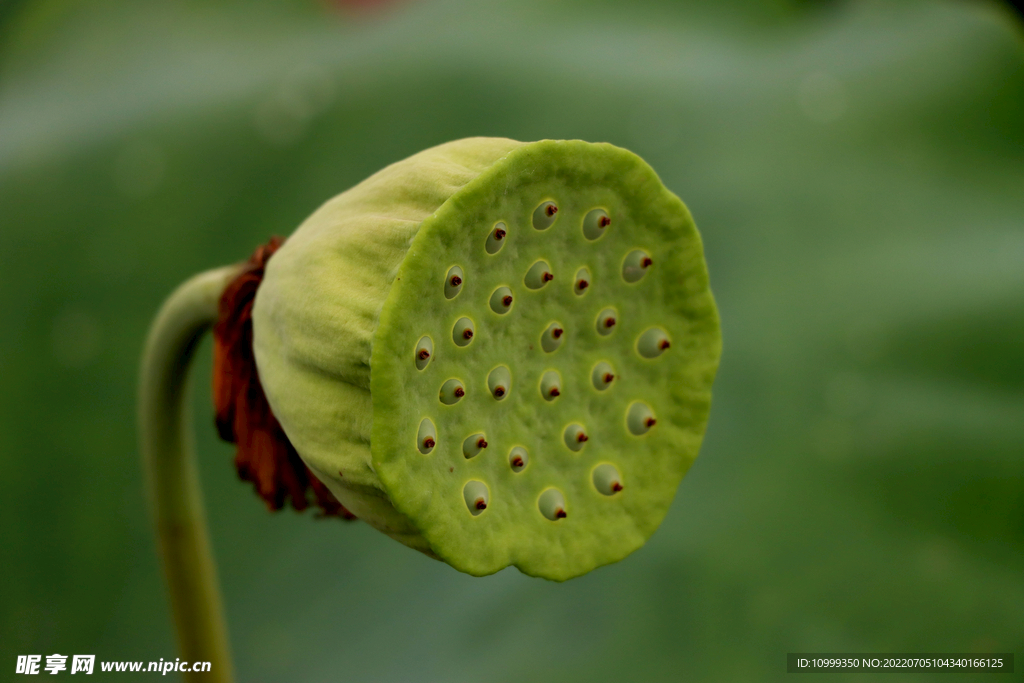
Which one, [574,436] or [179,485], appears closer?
[574,436]

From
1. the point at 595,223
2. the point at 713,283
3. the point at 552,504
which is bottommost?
the point at 552,504

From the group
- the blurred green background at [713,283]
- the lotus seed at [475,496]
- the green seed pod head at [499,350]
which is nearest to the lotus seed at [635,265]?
the green seed pod head at [499,350]

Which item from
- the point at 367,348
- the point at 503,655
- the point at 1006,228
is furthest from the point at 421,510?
the point at 1006,228

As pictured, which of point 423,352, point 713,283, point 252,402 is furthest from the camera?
point 713,283

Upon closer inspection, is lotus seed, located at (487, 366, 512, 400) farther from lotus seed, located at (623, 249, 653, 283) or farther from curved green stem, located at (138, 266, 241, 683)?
curved green stem, located at (138, 266, 241, 683)

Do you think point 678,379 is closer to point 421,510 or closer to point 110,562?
point 421,510

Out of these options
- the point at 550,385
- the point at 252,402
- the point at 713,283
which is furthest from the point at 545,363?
the point at 713,283

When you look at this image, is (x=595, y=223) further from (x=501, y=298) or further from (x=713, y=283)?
(x=713, y=283)
